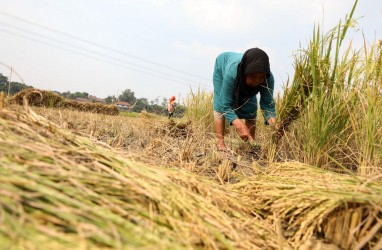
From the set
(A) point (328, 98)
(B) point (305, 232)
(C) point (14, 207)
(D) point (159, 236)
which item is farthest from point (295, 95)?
(C) point (14, 207)

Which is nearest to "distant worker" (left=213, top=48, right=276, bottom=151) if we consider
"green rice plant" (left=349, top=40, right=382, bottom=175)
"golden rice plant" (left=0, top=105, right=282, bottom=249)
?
"green rice plant" (left=349, top=40, right=382, bottom=175)

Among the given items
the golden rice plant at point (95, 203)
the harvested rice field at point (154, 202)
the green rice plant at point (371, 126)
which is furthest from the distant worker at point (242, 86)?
the golden rice plant at point (95, 203)

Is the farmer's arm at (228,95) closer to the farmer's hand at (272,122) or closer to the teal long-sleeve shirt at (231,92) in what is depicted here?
the teal long-sleeve shirt at (231,92)

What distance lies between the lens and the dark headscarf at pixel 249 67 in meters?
2.73

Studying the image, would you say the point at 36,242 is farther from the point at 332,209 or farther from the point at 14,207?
the point at 332,209

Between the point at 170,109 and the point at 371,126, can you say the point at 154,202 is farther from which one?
the point at 170,109

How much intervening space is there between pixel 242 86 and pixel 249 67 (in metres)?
0.31

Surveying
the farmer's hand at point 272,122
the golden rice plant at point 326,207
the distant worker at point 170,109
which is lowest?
the golden rice plant at point 326,207

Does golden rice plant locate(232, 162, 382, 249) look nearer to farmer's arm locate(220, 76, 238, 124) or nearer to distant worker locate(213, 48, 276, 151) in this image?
distant worker locate(213, 48, 276, 151)

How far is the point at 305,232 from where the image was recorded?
1.15m

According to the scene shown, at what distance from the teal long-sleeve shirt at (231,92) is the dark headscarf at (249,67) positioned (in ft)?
0.18

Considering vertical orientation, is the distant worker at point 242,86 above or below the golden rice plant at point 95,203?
above

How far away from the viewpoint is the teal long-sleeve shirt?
3.00 m

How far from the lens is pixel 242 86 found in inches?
119
